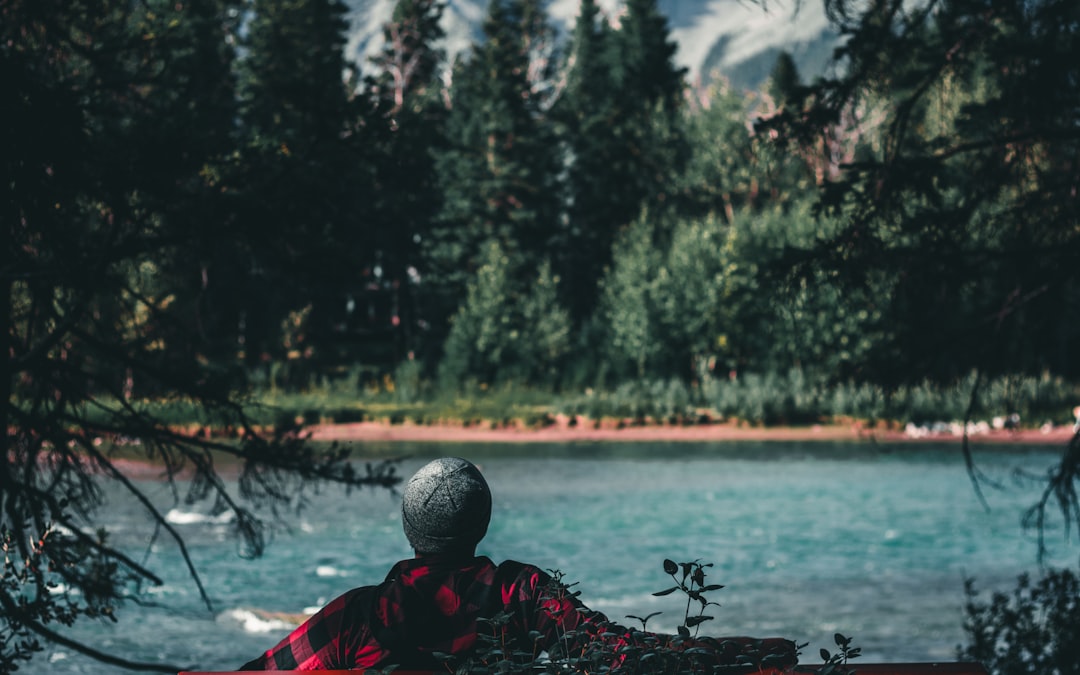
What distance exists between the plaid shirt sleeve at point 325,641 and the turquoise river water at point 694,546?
5721 millimetres

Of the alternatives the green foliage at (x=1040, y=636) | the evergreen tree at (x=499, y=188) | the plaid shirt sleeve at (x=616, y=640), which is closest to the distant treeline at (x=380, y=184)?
the green foliage at (x=1040, y=636)

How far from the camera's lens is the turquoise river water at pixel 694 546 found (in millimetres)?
11781

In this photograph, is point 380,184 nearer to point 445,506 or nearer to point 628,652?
point 445,506

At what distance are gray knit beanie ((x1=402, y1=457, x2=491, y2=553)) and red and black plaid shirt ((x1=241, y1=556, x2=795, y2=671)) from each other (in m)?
0.06

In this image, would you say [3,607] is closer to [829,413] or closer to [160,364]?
[160,364]

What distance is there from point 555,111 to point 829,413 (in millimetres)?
17704

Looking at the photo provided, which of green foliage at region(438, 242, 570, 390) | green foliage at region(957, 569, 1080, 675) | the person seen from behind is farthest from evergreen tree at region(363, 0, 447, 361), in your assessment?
the person seen from behind

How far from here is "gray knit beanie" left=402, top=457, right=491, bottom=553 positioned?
2.71m

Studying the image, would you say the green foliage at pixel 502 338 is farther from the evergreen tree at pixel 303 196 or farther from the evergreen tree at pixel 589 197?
the evergreen tree at pixel 303 196

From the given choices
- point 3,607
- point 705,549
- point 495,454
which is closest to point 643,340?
point 495,454

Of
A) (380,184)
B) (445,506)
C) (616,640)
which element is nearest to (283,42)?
(380,184)

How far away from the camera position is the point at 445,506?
2.71m

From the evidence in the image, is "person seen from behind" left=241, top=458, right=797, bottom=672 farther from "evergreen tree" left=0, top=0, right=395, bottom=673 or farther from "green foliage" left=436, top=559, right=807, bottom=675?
"evergreen tree" left=0, top=0, right=395, bottom=673

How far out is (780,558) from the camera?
15.3 metres
